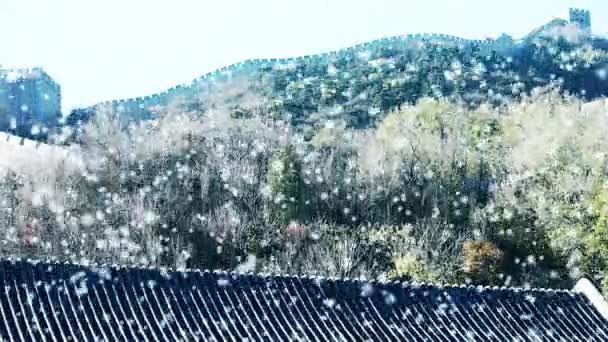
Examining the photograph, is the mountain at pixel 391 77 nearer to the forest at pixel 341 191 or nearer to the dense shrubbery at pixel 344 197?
the forest at pixel 341 191

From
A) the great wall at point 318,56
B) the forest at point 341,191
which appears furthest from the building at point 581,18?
the forest at point 341,191

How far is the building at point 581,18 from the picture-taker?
65.6 metres

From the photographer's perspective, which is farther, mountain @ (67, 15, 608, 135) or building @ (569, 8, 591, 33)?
building @ (569, 8, 591, 33)

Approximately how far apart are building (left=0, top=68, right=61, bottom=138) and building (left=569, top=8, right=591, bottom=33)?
33587 millimetres

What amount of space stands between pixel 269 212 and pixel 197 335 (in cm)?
A: 1761

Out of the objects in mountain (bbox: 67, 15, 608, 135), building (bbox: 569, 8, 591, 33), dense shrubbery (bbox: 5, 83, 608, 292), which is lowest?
dense shrubbery (bbox: 5, 83, 608, 292)

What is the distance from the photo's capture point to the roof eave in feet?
55.0

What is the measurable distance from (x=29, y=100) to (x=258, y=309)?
31486 millimetres

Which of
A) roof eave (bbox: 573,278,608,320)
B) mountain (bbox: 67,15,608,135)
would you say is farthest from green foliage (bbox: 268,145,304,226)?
roof eave (bbox: 573,278,608,320)

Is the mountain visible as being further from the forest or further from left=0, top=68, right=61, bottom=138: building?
left=0, top=68, right=61, bottom=138: building

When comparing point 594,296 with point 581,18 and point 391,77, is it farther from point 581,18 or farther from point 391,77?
point 581,18

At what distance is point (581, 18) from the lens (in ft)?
218

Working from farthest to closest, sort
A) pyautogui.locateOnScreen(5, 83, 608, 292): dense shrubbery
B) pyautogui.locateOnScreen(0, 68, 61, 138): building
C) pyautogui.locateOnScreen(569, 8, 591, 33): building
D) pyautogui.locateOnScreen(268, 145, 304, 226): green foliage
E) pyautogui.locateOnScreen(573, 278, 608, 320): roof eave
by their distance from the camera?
pyautogui.locateOnScreen(569, 8, 591, 33): building, pyautogui.locateOnScreen(0, 68, 61, 138): building, pyautogui.locateOnScreen(268, 145, 304, 226): green foliage, pyautogui.locateOnScreen(5, 83, 608, 292): dense shrubbery, pyautogui.locateOnScreen(573, 278, 608, 320): roof eave

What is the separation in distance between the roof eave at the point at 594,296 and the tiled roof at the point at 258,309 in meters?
0.10
